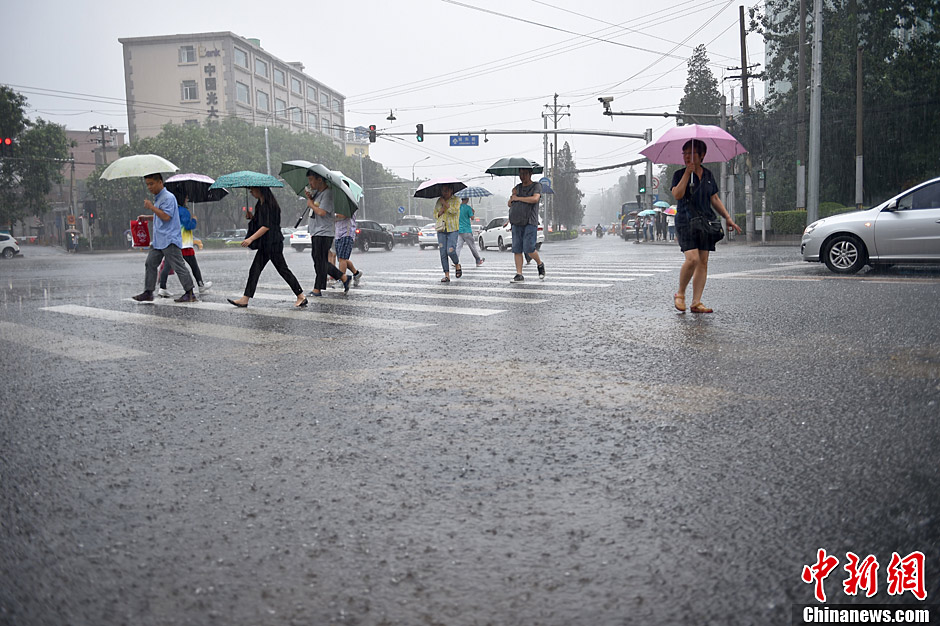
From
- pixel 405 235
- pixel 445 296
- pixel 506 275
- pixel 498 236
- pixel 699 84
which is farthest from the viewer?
pixel 699 84

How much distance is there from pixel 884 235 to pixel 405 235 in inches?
1478

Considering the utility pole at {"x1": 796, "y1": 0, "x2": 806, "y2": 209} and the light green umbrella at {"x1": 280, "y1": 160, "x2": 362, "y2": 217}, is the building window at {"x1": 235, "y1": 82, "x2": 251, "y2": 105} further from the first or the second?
the light green umbrella at {"x1": 280, "y1": 160, "x2": 362, "y2": 217}

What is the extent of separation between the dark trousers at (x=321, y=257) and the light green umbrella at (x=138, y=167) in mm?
2177

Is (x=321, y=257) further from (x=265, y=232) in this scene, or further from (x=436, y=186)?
(x=436, y=186)

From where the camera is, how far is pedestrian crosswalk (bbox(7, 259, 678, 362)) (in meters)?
7.52

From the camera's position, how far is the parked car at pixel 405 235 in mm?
48125

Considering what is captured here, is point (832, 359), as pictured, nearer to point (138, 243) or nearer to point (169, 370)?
point (169, 370)

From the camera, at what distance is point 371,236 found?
38156 mm

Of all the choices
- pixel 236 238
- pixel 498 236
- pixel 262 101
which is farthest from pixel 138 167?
pixel 262 101

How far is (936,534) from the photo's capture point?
2646 millimetres

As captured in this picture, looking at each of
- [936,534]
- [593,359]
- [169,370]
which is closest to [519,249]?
[593,359]

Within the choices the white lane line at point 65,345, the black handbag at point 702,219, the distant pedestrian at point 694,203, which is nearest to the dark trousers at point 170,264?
the white lane line at point 65,345

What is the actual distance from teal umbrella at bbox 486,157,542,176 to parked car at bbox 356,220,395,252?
2267 centimetres

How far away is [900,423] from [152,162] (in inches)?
393
